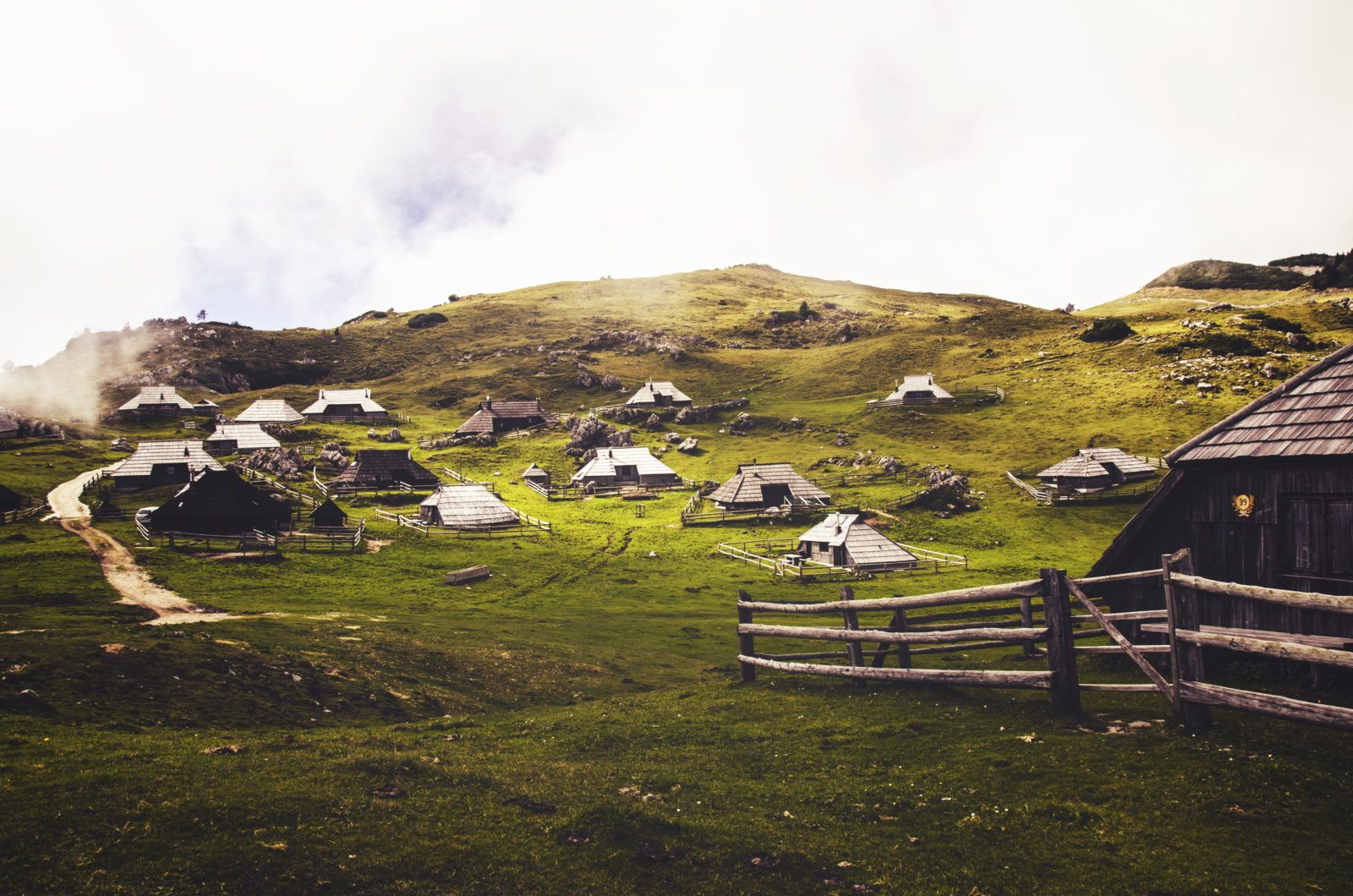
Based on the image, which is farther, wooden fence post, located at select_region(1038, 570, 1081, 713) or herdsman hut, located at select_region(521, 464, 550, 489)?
herdsman hut, located at select_region(521, 464, 550, 489)

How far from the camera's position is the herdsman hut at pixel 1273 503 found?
46.1 feet

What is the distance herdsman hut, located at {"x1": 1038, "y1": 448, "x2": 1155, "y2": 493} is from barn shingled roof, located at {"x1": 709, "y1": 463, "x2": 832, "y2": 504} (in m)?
21.1

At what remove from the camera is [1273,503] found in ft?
49.0

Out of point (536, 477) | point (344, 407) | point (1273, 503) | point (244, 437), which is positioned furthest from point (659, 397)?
point (1273, 503)

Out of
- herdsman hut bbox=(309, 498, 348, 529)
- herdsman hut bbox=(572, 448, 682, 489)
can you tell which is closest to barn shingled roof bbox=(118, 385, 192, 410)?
herdsman hut bbox=(572, 448, 682, 489)

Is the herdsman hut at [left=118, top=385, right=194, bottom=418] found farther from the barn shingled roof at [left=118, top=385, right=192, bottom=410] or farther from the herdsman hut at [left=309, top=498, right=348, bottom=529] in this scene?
the herdsman hut at [left=309, top=498, right=348, bottom=529]

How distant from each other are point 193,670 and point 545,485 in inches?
2634

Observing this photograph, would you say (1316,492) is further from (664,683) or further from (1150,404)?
(1150,404)

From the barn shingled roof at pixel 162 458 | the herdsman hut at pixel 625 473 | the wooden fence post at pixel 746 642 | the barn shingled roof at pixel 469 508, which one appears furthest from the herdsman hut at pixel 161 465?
the wooden fence post at pixel 746 642

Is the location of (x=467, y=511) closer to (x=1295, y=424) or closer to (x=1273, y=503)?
(x=1273, y=503)

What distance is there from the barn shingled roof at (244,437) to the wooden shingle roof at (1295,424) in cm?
10155

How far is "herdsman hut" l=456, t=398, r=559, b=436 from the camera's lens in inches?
4407

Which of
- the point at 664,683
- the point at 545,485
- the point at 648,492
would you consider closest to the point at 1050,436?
the point at 648,492

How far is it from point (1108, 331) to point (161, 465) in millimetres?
131182
